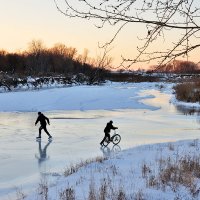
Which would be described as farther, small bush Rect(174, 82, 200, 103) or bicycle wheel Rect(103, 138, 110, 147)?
small bush Rect(174, 82, 200, 103)

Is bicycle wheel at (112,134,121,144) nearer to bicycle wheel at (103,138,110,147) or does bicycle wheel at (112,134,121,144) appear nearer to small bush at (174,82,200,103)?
bicycle wheel at (103,138,110,147)

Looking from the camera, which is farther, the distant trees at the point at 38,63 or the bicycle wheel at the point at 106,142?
the distant trees at the point at 38,63

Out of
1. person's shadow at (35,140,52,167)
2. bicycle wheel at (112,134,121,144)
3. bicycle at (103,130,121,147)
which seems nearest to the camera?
person's shadow at (35,140,52,167)

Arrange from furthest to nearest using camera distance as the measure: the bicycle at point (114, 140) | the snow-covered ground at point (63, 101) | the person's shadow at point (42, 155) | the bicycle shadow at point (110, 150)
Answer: the snow-covered ground at point (63, 101), the bicycle at point (114, 140), the bicycle shadow at point (110, 150), the person's shadow at point (42, 155)

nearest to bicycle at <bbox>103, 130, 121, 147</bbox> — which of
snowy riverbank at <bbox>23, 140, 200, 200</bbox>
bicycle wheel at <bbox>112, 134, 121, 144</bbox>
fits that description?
bicycle wheel at <bbox>112, 134, 121, 144</bbox>

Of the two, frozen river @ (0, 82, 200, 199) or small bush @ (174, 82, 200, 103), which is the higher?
small bush @ (174, 82, 200, 103)

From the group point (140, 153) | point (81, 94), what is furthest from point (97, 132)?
point (81, 94)

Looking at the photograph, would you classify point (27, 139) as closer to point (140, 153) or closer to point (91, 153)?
point (91, 153)

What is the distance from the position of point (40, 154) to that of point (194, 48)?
1182 cm

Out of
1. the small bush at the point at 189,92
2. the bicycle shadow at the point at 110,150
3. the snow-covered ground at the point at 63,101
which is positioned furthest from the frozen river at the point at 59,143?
the small bush at the point at 189,92

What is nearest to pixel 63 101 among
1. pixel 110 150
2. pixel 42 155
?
pixel 110 150

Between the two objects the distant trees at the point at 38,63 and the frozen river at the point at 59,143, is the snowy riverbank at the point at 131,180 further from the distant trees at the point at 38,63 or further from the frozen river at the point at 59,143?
the distant trees at the point at 38,63

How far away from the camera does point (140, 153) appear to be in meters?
13.6

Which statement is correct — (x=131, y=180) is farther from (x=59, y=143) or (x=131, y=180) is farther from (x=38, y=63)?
(x=38, y=63)
